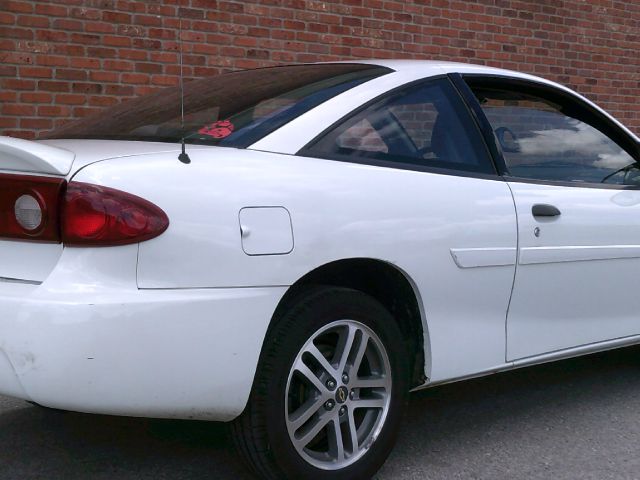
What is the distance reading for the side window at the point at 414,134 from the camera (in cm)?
336

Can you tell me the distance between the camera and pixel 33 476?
339cm

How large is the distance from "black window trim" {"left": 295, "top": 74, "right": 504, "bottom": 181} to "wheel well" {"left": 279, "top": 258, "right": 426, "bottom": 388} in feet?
1.20

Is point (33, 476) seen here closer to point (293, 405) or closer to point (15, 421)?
point (15, 421)

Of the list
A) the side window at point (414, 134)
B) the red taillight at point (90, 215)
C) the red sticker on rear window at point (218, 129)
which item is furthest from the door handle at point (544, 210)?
the red taillight at point (90, 215)

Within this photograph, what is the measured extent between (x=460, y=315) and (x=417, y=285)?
0.87 feet

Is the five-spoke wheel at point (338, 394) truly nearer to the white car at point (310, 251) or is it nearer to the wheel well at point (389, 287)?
the white car at point (310, 251)

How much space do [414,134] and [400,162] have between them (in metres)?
0.21

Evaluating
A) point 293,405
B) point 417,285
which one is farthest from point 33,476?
point 417,285

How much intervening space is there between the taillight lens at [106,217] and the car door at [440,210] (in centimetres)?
65

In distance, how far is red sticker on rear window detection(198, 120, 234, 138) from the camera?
10.7 feet

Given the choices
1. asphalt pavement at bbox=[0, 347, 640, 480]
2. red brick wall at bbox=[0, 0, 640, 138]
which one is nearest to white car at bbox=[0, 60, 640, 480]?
asphalt pavement at bbox=[0, 347, 640, 480]

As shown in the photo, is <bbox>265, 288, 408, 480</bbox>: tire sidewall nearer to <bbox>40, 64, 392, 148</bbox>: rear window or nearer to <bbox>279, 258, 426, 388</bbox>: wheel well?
<bbox>279, 258, 426, 388</bbox>: wheel well

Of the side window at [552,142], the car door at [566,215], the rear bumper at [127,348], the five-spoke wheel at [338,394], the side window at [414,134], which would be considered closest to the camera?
the rear bumper at [127,348]

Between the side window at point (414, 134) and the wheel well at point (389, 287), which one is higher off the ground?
the side window at point (414, 134)
